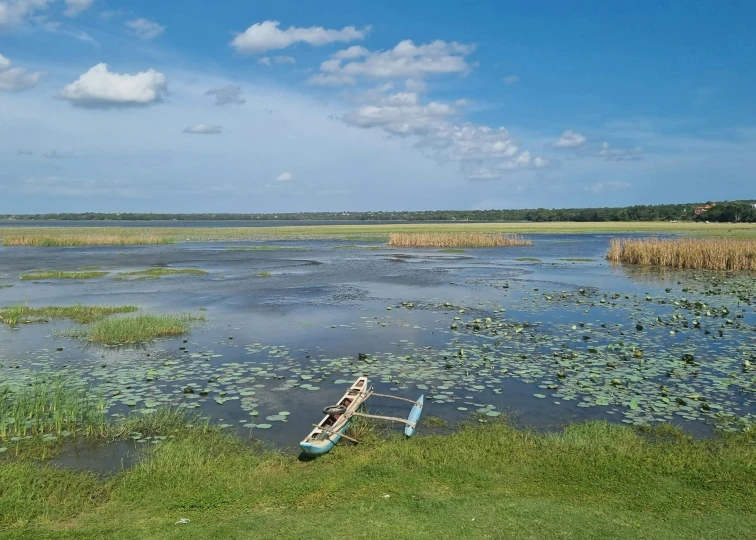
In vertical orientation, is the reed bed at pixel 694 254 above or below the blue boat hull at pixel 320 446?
above

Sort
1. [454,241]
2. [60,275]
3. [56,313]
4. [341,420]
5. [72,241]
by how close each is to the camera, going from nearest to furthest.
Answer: [341,420] < [56,313] < [60,275] < [454,241] < [72,241]

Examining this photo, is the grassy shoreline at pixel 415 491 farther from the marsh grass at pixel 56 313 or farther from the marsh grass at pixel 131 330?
the marsh grass at pixel 56 313

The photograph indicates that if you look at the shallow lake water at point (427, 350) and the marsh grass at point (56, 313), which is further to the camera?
the marsh grass at point (56, 313)

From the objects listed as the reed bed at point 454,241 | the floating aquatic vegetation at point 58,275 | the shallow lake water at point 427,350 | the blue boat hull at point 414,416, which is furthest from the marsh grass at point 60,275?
the reed bed at point 454,241

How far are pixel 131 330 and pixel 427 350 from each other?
9.14m

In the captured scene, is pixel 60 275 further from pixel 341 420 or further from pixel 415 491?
pixel 415 491

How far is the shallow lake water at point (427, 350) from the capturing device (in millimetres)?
11422

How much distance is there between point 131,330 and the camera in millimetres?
17828

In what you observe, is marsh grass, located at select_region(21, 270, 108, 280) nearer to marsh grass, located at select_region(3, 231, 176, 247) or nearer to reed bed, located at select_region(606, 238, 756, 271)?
marsh grass, located at select_region(3, 231, 176, 247)

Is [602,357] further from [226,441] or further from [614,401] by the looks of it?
[226,441]

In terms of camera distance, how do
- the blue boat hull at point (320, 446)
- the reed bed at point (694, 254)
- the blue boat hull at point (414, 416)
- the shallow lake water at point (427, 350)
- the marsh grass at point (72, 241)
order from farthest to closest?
1. the marsh grass at point (72, 241)
2. the reed bed at point (694, 254)
3. the shallow lake water at point (427, 350)
4. the blue boat hull at point (414, 416)
5. the blue boat hull at point (320, 446)

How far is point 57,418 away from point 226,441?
9.91 feet

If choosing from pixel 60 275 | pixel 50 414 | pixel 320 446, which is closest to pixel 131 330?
pixel 50 414

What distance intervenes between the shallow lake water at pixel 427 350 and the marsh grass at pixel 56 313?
32.5 inches
